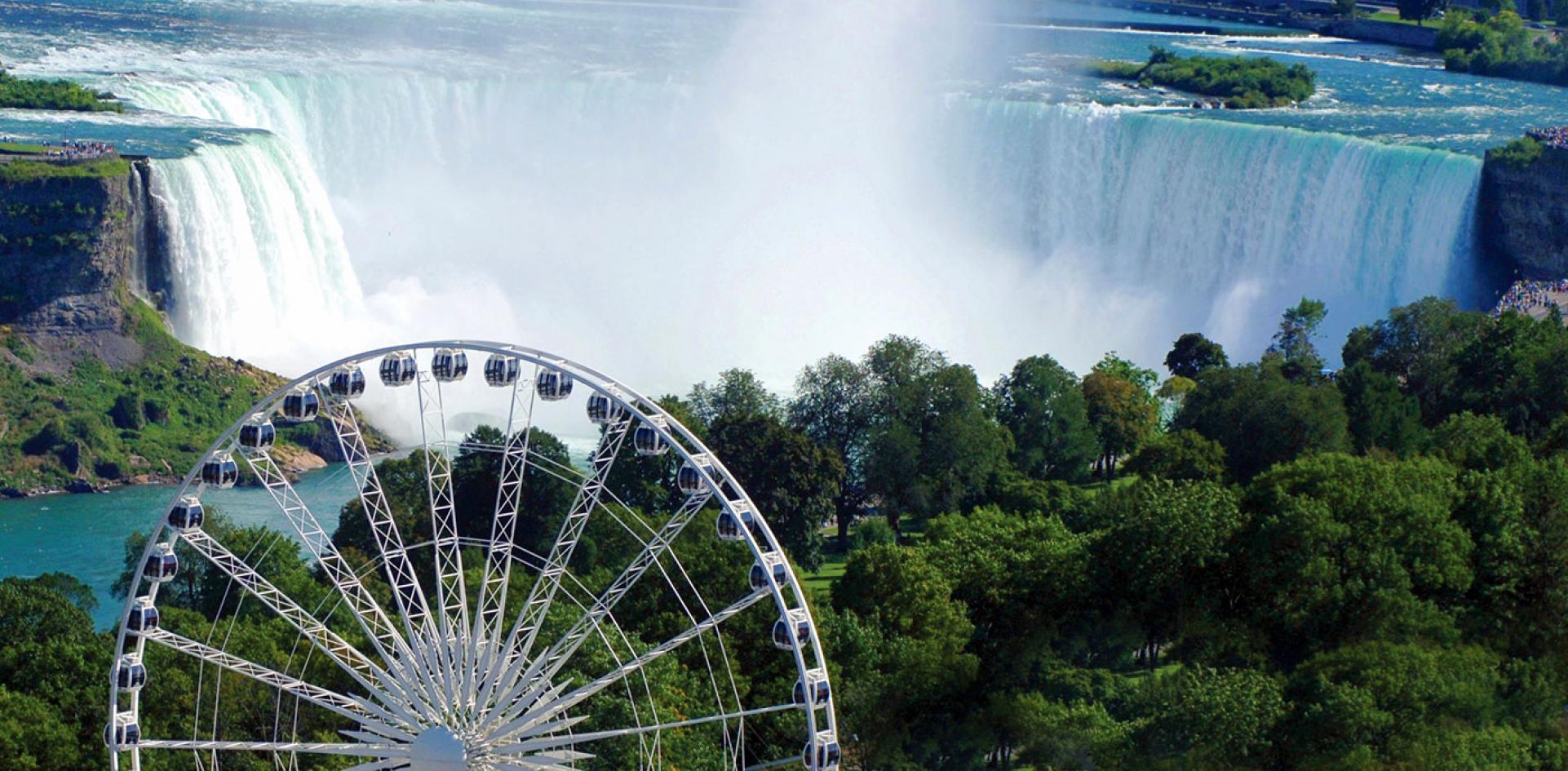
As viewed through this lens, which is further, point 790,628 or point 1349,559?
point 1349,559

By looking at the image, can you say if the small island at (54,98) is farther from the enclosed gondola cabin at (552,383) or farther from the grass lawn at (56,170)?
the enclosed gondola cabin at (552,383)

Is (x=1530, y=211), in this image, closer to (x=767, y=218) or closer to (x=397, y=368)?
(x=767, y=218)

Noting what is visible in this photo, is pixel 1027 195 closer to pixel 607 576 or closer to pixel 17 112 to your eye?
pixel 17 112

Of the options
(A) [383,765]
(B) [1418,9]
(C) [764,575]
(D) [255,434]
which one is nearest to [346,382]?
(D) [255,434]

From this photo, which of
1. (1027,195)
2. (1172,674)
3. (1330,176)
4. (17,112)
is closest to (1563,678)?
(1172,674)

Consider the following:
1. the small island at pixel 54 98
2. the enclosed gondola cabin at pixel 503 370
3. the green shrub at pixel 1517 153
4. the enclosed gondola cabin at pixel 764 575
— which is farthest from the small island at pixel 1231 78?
the enclosed gondola cabin at pixel 764 575

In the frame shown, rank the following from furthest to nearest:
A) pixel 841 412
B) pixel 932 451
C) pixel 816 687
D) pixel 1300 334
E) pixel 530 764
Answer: pixel 1300 334, pixel 841 412, pixel 932 451, pixel 530 764, pixel 816 687
